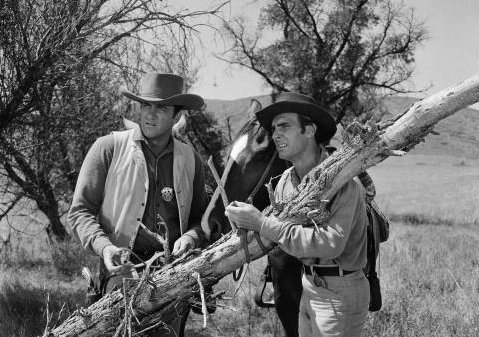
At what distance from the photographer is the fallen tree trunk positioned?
2.39m

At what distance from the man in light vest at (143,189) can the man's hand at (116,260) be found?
20 millimetres

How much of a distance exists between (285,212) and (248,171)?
26.4 inches

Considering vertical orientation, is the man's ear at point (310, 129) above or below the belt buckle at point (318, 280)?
above

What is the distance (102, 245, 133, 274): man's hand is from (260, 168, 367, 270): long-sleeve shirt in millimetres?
738

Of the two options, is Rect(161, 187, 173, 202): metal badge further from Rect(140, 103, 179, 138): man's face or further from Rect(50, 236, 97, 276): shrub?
Rect(50, 236, 97, 276): shrub

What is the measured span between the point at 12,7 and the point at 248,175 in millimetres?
2318

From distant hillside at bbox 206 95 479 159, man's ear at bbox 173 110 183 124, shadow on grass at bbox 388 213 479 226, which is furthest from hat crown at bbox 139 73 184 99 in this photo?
distant hillside at bbox 206 95 479 159

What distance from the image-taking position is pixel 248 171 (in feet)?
10.5

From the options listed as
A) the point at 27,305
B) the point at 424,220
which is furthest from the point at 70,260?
the point at 424,220

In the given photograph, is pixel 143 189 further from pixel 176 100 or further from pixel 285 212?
pixel 285 212

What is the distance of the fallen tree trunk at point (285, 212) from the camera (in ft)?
7.84

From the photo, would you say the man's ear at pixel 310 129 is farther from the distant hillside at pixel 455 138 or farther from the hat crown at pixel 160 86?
the distant hillside at pixel 455 138

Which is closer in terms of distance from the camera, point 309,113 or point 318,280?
point 318,280

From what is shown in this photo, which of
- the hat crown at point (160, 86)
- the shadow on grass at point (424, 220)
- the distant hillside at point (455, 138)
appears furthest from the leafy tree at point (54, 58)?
the distant hillside at point (455, 138)
